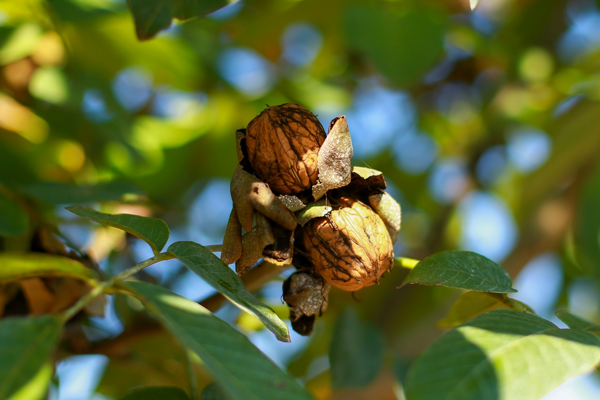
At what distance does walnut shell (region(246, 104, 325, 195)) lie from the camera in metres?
0.85

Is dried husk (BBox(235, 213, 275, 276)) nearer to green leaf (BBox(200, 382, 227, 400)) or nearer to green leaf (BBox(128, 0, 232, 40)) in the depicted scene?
green leaf (BBox(200, 382, 227, 400))

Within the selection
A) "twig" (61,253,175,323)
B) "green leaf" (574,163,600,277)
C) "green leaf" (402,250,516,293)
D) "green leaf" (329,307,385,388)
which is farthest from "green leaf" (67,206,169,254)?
"green leaf" (574,163,600,277)

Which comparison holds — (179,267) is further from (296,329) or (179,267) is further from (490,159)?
(490,159)

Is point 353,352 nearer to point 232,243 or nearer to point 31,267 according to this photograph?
point 232,243

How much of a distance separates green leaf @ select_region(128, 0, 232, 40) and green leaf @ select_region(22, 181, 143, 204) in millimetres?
396

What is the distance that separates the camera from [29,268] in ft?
1.94

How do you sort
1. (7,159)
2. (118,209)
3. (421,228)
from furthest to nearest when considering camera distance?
1. (421,228)
2. (118,209)
3. (7,159)

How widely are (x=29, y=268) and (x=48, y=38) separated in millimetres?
1472

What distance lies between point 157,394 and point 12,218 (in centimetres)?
51

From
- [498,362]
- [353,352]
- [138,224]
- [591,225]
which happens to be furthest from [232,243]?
[591,225]

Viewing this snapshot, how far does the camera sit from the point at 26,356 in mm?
525

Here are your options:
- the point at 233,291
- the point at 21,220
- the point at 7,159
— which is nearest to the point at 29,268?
the point at 233,291

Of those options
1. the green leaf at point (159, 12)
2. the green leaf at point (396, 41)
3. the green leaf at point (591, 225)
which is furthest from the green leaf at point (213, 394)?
the green leaf at point (591, 225)

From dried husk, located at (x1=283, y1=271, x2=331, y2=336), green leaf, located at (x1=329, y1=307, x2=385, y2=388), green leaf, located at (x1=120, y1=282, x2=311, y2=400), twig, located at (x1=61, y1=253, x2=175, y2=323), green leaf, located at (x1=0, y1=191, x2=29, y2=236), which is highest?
green leaf, located at (x1=120, y1=282, x2=311, y2=400)
